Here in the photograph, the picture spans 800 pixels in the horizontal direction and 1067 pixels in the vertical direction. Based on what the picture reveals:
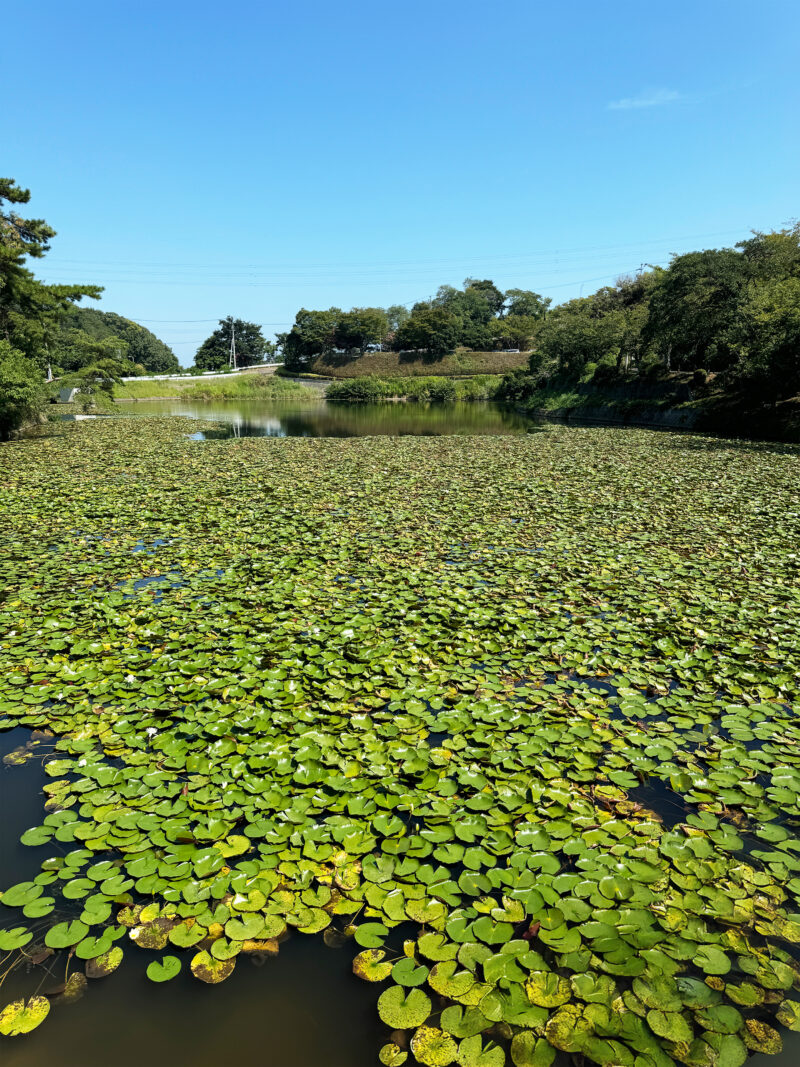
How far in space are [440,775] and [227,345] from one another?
90.1 m

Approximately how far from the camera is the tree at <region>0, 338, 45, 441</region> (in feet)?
54.8

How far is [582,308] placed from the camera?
5306 centimetres

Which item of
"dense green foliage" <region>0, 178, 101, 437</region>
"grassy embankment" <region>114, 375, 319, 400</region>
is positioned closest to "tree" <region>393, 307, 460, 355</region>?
"grassy embankment" <region>114, 375, 319, 400</region>

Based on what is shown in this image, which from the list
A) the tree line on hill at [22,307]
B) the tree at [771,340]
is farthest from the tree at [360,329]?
the tree at [771,340]

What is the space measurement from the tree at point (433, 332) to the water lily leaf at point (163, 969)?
247 feet

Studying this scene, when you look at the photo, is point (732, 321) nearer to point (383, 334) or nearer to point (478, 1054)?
point (478, 1054)

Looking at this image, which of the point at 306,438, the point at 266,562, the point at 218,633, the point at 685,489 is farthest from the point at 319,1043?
the point at 306,438

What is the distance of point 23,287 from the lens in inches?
739

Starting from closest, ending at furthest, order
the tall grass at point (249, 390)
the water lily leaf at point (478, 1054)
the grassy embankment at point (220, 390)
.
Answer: the water lily leaf at point (478, 1054) → the grassy embankment at point (220, 390) → the tall grass at point (249, 390)

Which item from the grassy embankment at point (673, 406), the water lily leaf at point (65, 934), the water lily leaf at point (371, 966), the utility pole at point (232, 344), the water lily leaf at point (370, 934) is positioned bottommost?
the water lily leaf at point (65, 934)

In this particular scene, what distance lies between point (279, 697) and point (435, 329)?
74439 mm

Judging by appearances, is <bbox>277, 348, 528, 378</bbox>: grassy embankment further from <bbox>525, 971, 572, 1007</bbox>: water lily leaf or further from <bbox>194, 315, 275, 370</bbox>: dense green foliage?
<bbox>525, 971, 572, 1007</bbox>: water lily leaf

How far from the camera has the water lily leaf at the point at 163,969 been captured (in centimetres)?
221

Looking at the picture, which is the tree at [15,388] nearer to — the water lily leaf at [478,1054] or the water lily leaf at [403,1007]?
the water lily leaf at [403,1007]
